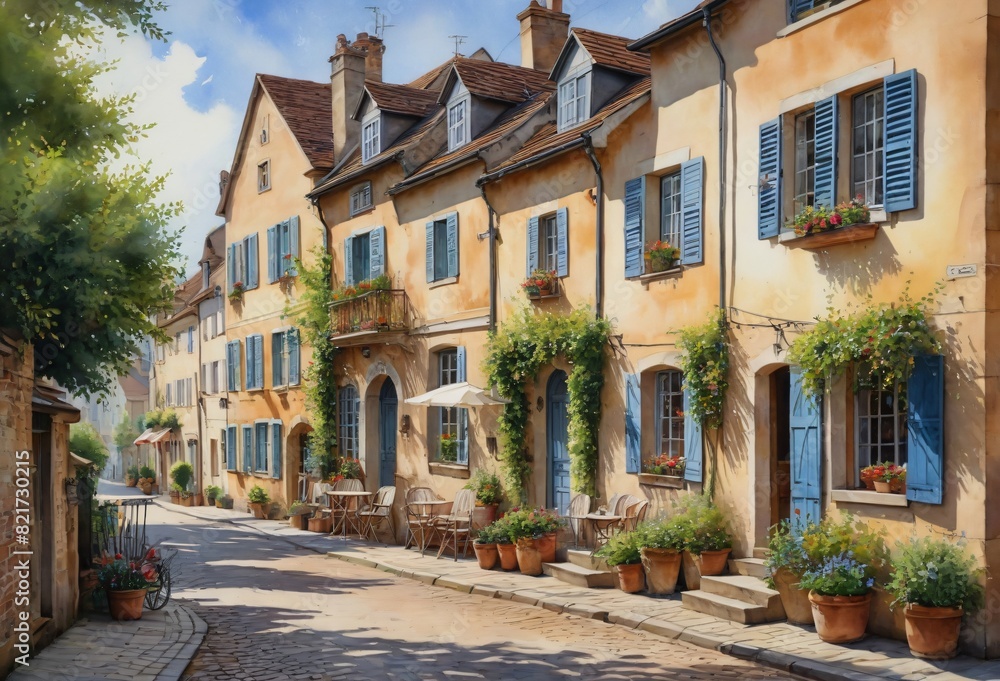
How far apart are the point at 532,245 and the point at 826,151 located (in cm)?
638

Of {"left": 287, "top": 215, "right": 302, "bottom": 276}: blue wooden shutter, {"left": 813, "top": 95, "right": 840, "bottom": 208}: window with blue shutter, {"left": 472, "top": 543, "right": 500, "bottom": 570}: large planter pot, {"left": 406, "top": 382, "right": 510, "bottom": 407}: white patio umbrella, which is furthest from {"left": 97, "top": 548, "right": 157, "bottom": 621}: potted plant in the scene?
{"left": 287, "top": 215, "right": 302, "bottom": 276}: blue wooden shutter

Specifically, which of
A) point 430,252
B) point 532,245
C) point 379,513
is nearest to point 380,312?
point 430,252

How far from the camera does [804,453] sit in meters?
11.8

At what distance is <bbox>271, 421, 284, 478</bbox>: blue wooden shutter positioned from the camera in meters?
27.4

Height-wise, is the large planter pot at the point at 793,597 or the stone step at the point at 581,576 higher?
the large planter pot at the point at 793,597

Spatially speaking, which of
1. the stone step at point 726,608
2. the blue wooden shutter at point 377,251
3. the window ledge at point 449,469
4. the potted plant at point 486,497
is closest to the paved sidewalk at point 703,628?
the stone step at point 726,608

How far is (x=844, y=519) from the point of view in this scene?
11.2 m

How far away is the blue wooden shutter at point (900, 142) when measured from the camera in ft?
34.2

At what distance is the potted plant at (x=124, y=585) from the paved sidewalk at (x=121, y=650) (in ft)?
0.47

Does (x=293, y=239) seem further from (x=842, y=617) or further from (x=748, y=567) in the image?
(x=842, y=617)

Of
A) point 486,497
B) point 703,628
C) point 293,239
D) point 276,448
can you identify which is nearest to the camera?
point 703,628

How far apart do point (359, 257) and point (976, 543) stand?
1579cm

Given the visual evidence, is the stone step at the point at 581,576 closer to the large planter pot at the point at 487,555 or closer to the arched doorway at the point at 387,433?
the large planter pot at the point at 487,555

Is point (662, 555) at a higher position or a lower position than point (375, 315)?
lower
